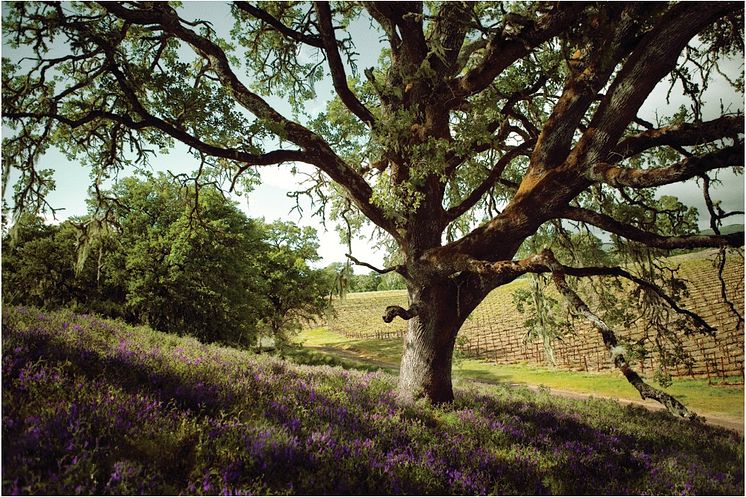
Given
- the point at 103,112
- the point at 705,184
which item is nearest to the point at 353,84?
the point at 103,112

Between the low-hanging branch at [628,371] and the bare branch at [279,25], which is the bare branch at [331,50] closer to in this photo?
the bare branch at [279,25]

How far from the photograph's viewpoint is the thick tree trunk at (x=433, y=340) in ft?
23.4

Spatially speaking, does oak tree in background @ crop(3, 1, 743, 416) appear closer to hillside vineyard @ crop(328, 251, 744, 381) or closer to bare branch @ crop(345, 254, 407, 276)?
bare branch @ crop(345, 254, 407, 276)

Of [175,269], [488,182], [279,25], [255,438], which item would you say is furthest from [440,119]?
[175,269]

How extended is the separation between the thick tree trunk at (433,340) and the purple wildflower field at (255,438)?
51 centimetres

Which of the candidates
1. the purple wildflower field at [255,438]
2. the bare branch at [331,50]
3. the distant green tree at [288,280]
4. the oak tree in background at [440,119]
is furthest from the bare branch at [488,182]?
the distant green tree at [288,280]

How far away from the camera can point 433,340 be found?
7.16 metres

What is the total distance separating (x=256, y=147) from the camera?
6.60 metres

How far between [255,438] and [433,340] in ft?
14.3

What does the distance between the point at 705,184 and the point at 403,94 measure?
544cm

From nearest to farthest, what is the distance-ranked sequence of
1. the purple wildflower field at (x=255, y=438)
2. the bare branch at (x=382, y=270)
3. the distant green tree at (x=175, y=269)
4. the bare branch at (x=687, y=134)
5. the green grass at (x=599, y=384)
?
the purple wildflower field at (x=255, y=438) → the bare branch at (x=687, y=134) → the bare branch at (x=382, y=270) → the distant green tree at (x=175, y=269) → the green grass at (x=599, y=384)

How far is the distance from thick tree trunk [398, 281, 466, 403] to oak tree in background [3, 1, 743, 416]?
37 millimetres

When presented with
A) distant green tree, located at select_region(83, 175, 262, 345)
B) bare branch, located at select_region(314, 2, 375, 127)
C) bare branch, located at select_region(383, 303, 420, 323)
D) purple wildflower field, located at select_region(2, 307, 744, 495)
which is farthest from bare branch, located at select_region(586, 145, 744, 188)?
distant green tree, located at select_region(83, 175, 262, 345)

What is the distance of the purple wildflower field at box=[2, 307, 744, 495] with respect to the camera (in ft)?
9.29
